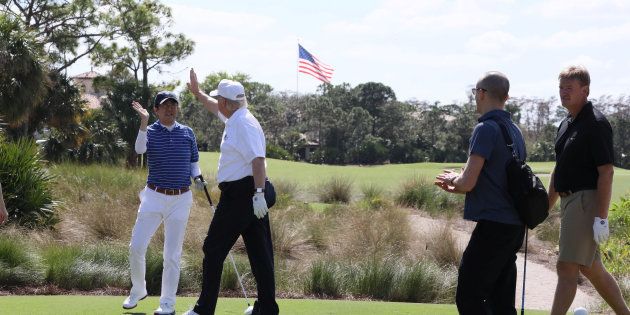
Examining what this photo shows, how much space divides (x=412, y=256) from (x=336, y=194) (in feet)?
37.1

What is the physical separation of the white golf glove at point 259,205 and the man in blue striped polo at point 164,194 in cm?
126

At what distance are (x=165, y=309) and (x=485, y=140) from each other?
3.10 metres

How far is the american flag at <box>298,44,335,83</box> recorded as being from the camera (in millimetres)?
39056

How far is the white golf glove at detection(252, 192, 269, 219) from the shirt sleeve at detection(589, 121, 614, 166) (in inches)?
92.9

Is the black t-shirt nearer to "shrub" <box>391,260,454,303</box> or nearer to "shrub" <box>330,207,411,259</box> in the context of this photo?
"shrub" <box>391,260,454,303</box>

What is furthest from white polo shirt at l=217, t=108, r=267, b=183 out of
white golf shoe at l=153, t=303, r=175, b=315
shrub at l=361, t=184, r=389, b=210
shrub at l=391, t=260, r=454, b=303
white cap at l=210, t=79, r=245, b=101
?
shrub at l=361, t=184, r=389, b=210

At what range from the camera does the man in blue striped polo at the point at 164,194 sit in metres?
7.36

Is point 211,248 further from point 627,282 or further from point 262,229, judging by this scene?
point 627,282

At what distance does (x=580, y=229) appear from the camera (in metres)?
6.41

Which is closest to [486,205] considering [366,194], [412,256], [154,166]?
[154,166]

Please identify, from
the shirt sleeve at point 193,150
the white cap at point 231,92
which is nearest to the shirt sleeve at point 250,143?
the white cap at point 231,92

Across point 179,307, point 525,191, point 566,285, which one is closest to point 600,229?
point 566,285

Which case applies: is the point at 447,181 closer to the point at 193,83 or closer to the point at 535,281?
the point at 193,83

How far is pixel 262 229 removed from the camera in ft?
21.7
